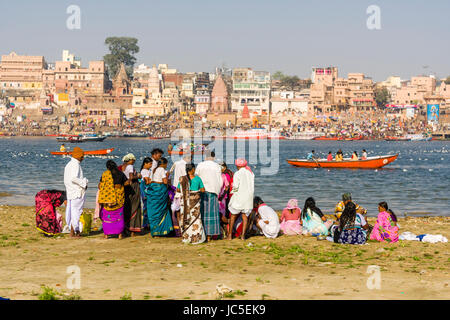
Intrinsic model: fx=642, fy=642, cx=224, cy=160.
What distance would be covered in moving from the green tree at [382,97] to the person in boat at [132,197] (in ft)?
479

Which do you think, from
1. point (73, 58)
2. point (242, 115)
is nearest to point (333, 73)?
point (242, 115)

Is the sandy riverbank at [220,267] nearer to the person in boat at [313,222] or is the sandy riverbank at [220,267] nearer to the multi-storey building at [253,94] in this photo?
the person in boat at [313,222]

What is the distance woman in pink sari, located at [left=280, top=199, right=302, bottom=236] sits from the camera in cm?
1178

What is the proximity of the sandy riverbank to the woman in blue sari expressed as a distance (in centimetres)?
23

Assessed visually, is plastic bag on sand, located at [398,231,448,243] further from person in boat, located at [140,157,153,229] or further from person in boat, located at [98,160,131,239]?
person in boat, located at [98,160,131,239]

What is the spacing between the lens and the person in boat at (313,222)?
1159 cm

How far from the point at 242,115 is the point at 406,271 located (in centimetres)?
13029

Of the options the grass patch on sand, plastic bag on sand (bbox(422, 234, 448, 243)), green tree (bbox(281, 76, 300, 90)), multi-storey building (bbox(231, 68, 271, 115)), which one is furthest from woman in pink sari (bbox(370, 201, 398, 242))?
green tree (bbox(281, 76, 300, 90))

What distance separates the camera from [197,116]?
462 feet

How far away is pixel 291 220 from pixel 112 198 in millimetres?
3307

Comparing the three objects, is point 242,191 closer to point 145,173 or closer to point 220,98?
point 145,173

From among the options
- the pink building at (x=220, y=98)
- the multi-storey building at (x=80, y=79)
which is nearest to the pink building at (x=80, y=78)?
the multi-storey building at (x=80, y=79)

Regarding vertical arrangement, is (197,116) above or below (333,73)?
below
